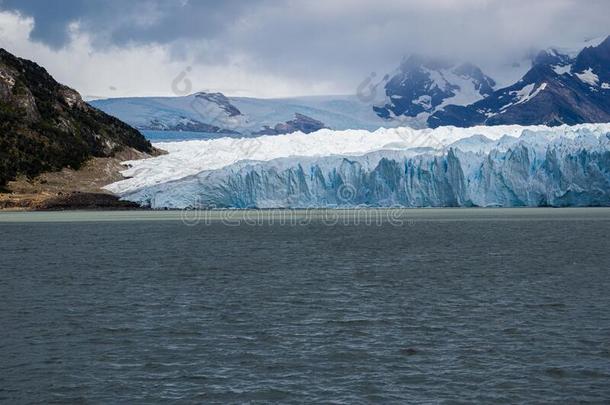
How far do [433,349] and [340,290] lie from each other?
34.1ft

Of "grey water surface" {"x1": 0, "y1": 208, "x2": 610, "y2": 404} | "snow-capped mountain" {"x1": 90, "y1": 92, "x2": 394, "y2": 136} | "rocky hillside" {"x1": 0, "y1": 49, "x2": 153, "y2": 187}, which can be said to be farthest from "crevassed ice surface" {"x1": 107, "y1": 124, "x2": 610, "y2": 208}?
"snow-capped mountain" {"x1": 90, "y1": 92, "x2": 394, "y2": 136}

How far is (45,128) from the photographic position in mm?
133375

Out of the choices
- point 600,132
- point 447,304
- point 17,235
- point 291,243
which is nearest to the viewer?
point 447,304

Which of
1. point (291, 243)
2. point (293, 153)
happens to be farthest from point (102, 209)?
point (291, 243)

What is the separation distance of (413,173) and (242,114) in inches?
3577

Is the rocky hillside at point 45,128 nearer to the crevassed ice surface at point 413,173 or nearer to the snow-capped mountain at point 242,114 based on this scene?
the snow-capped mountain at point 242,114

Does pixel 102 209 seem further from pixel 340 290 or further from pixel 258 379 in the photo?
pixel 258 379

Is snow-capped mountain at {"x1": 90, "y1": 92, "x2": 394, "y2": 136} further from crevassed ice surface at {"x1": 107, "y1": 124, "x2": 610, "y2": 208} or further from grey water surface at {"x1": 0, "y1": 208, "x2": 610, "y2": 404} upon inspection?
grey water surface at {"x1": 0, "y1": 208, "x2": 610, "y2": 404}

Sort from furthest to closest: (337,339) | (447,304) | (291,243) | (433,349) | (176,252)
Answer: (291,243), (176,252), (447,304), (337,339), (433,349)

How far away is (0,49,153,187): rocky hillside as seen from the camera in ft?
404

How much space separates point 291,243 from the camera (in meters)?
53.2

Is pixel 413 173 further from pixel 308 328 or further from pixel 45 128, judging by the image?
pixel 45 128

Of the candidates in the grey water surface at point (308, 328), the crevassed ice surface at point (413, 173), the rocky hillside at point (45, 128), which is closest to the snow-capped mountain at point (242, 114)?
the rocky hillside at point (45, 128)

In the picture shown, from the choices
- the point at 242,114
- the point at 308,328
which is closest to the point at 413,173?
the point at 308,328
